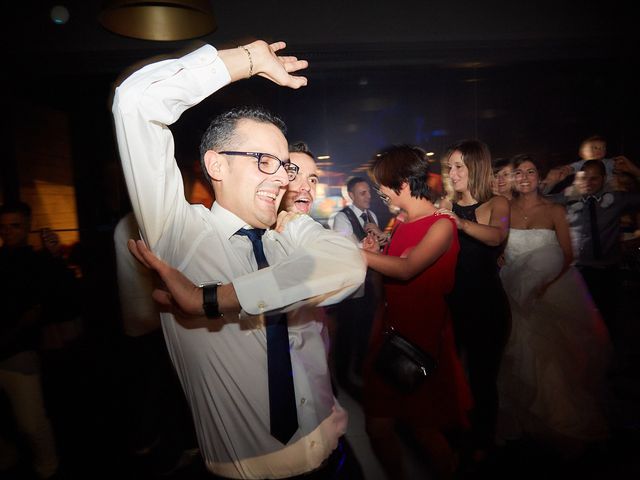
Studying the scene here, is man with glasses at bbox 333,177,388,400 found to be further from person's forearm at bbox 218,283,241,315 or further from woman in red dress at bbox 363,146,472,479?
person's forearm at bbox 218,283,241,315

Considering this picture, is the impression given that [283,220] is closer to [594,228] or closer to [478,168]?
[478,168]

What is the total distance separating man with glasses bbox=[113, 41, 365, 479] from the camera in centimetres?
87

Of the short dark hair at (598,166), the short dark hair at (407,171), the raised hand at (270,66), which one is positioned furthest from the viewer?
the short dark hair at (598,166)

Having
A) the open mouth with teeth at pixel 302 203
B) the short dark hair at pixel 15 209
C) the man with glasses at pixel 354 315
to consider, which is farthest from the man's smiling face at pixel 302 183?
the short dark hair at pixel 15 209

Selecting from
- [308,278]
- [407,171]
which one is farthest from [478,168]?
[308,278]

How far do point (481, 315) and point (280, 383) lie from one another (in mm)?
1655

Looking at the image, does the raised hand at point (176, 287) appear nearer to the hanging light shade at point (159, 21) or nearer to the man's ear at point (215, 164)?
the man's ear at point (215, 164)

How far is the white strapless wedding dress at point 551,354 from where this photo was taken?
2439 millimetres

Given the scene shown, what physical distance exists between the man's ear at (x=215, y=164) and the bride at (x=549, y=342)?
2358mm

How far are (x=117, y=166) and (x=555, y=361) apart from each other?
4.82m

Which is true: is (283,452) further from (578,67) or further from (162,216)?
(578,67)

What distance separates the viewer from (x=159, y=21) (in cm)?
163

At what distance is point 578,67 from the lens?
456cm

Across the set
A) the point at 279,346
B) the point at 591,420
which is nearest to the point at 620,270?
the point at 591,420
